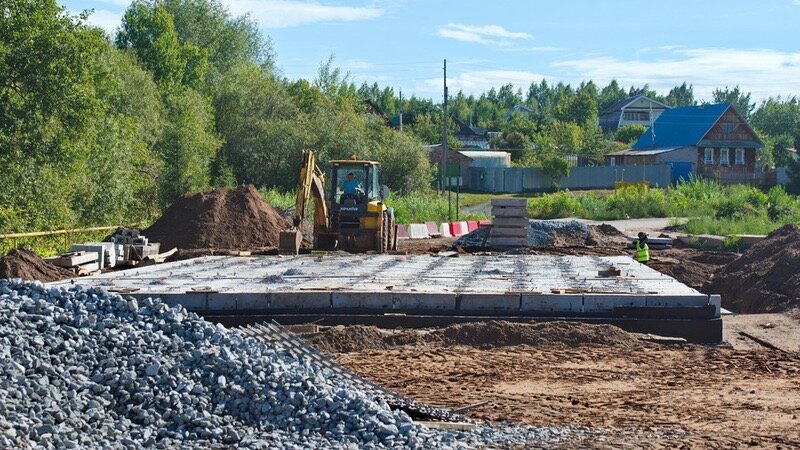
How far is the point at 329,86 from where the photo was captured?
69750 mm

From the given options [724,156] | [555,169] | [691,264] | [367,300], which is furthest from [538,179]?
[367,300]

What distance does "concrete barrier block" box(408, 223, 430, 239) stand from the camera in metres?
38.1

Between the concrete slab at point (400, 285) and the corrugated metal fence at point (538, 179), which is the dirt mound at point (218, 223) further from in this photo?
the corrugated metal fence at point (538, 179)

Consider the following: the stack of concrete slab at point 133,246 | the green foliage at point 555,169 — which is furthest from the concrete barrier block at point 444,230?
the green foliage at point 555,169

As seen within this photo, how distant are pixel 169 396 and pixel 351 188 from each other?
739 inches

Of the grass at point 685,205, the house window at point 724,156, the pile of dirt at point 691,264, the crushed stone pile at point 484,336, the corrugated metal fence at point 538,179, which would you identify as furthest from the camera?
the house window at point 724,156

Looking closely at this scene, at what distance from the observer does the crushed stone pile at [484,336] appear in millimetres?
14445

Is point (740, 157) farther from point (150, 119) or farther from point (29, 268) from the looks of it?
point (29, 268)

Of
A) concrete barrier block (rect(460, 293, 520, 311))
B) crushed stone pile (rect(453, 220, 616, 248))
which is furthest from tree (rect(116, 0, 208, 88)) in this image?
concrete barrier block (rect(460, 293, 520, 311))

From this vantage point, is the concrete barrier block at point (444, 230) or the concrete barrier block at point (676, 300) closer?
the concrete barrier block at point (676, 300)

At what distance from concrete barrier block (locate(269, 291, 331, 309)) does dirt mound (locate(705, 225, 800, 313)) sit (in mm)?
8525

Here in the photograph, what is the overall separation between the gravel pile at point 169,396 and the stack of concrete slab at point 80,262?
1135 cm

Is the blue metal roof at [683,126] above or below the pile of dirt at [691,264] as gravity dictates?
above

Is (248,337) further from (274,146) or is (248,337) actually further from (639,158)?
(639,158)
